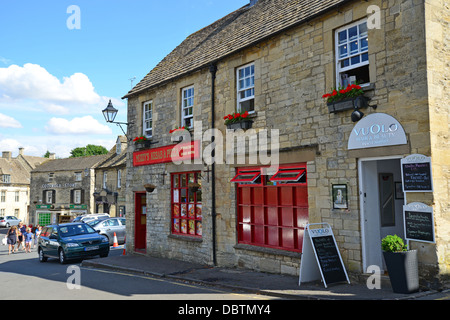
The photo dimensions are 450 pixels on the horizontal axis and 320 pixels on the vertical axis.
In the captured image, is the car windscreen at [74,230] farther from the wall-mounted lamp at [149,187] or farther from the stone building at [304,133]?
the wall-mounted lamp at [149,187]

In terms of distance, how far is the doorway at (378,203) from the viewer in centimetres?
842

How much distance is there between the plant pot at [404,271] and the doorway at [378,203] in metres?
1.05

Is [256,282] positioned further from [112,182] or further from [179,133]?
[112,182]

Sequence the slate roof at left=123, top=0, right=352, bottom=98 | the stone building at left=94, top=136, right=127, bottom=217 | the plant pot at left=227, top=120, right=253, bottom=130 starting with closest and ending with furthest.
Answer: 1. the slate roof at left=123, top=0, right=352, bottom=98
2. the plant pot at left=227, top=120, right=253, bottom=130
3. the stone building at left=94, top=136, right=127, bottom=217

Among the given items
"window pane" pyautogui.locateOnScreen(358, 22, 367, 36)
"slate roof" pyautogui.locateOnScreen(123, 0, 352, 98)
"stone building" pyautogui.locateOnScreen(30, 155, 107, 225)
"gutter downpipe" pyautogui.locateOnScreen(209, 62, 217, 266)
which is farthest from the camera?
"stone building" pyautogui.locateOnScreen(30, 155, 107, 225)

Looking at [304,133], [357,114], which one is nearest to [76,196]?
[304,133]

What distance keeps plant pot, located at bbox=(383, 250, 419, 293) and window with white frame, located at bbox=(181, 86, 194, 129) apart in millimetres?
8310

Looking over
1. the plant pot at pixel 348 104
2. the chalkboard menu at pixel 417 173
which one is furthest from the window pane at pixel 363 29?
the chalkboard menu at pixel 417 173

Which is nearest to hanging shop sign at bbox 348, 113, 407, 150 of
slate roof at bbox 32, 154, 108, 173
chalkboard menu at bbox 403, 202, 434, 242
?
chalkboard menu at bbox 403, 202, 434, 242

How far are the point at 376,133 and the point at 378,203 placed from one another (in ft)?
5.26

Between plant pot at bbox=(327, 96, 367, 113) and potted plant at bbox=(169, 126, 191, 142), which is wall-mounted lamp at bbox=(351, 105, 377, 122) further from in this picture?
potted plant at bbox=(169, 126, 191, 142)

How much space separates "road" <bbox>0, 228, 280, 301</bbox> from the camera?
8383 millimetres

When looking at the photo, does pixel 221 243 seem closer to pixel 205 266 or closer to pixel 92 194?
pixel 205 266

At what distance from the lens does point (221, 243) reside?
39.7 ft
